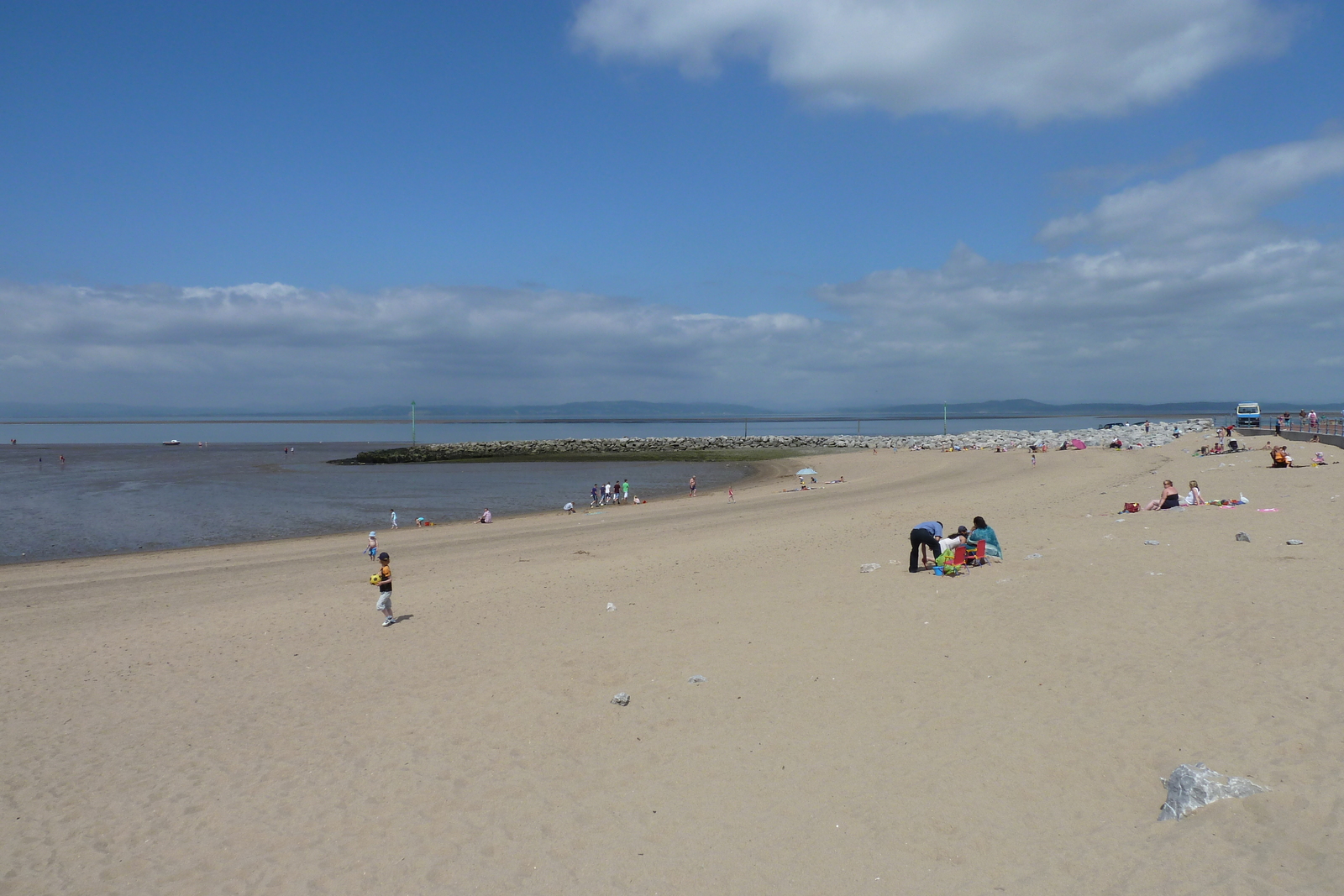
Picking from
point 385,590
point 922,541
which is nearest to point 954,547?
point 922,541

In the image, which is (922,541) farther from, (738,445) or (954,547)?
(738,445)

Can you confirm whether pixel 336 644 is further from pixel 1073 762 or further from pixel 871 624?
pixel 1073 762

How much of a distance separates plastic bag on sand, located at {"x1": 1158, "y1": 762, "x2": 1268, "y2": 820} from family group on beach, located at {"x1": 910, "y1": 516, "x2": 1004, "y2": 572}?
24.5 ft

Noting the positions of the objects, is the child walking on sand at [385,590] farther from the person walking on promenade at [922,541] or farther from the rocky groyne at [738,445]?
the rocky groyne at [738,445]

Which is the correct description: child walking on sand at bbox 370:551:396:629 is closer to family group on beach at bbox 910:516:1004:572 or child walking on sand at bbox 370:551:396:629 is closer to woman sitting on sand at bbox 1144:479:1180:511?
family group on beach at bbox 910:516:1004:572

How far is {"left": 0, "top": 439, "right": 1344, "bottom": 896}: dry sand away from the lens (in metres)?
5.82

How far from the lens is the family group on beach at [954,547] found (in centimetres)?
1359

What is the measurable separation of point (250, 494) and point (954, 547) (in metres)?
42.3

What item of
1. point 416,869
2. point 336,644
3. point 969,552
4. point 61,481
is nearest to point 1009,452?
point 969,552

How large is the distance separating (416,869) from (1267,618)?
10.1 metres

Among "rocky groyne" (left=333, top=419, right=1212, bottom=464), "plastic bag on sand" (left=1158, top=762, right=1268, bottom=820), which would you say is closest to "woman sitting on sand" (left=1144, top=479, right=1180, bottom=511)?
"plastic bag on sand" (left=1158, top=762, right=1268, bottom=820)

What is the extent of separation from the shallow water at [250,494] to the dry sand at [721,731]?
14.3 m

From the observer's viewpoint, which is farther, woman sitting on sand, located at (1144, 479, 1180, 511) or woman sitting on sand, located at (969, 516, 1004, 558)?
Result: woman sitting on sand, located at (1144, 479, 1180, 511)

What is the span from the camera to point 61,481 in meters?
51.7
